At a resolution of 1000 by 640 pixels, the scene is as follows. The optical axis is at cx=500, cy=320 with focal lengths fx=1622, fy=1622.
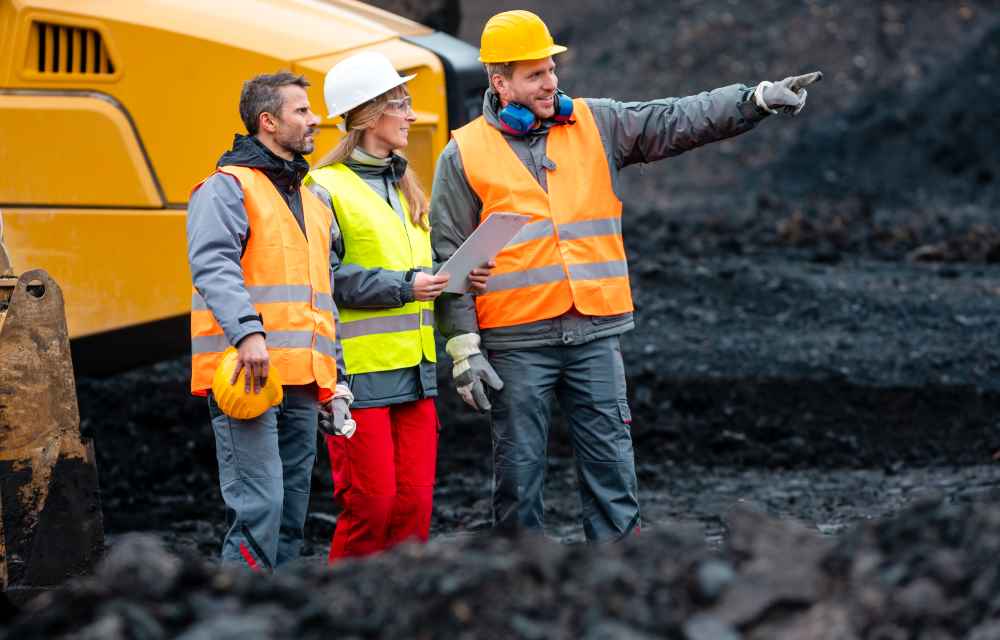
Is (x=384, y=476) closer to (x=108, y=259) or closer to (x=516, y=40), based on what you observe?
(x=516, y=40)

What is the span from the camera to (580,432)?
18.3 ft

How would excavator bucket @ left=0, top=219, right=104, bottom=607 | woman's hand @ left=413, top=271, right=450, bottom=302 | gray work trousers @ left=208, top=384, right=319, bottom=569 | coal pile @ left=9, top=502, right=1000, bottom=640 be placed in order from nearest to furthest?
1. coal pile @ left=9, top=502, right=1000, bottom=640
2. gray work trousers @ left=208, top=384, right=319, bottom=569
3. excavator bucket @ left=0, top=219, right=104, bottom=607
4. woman's hand @ left=413, top=271, right=450, bottom=302

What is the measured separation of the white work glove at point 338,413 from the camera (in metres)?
5.18

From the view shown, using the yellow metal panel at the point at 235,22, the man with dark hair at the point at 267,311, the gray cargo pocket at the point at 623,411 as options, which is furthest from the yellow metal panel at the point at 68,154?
the gray cargo pocket at the point at 623,411

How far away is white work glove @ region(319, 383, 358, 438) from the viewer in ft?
17.0

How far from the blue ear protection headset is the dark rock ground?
5.07 ft

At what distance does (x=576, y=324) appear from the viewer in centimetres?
552

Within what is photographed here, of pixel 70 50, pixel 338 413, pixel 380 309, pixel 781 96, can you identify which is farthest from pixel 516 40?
pixel 70 50

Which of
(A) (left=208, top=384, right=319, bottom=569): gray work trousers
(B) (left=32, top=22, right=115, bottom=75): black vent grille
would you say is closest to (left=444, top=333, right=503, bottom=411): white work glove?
(A) (left=208, top=384, right=319, bottom=569): gray work trousers

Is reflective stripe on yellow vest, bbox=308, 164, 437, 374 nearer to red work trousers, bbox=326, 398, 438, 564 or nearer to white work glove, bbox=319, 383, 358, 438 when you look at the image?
red work trousers, bbox=326, 398, 438, 564

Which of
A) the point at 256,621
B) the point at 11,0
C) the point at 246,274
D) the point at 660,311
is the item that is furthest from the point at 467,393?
the point at 660,311

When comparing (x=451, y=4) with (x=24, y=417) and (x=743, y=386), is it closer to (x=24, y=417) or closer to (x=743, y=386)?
(x=743, y=386)

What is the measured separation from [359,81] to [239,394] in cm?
131

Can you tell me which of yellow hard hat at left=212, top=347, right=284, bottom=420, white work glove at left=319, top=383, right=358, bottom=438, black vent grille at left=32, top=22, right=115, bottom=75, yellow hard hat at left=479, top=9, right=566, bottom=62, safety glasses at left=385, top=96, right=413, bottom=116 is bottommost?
white work glove at left=319, top=383, right=358, bottom=438
